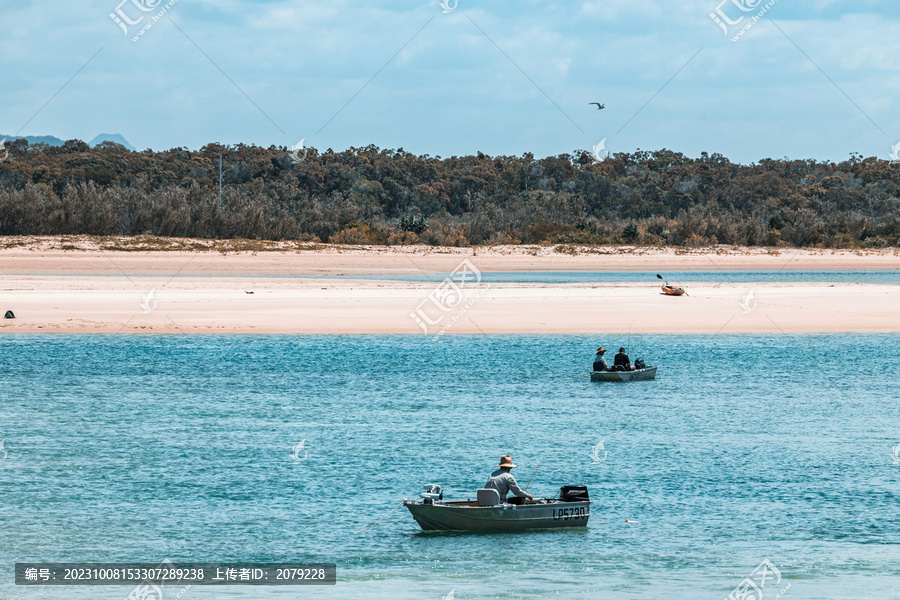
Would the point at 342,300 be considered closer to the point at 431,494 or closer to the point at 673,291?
the point at 673,291

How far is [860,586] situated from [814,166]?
14255cm

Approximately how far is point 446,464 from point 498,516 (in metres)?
4.22

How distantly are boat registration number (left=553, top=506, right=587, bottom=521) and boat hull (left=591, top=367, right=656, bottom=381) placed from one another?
44.9ft

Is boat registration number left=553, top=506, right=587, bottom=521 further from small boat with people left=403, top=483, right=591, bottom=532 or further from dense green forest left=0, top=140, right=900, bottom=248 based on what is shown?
dense green forest left=0, top=140, right=900, bottom=248

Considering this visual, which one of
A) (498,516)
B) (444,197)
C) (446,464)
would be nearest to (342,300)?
(446,464)

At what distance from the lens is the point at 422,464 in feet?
64.1

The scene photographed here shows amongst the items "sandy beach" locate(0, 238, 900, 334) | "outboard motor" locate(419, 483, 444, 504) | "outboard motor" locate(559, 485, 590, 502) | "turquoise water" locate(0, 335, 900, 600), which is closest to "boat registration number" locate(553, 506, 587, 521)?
"outboard motor" locate(559, 485, 590, 502)

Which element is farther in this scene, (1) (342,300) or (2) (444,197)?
(2) (444,197)

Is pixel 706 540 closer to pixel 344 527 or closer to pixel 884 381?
pixel 344 527

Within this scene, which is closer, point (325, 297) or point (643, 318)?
point (643, 318)

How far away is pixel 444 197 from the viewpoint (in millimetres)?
114625

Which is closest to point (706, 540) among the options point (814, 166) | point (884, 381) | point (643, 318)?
point (884, 381)

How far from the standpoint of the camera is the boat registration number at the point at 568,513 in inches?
610

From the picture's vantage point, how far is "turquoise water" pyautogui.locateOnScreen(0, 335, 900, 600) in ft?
46.3
